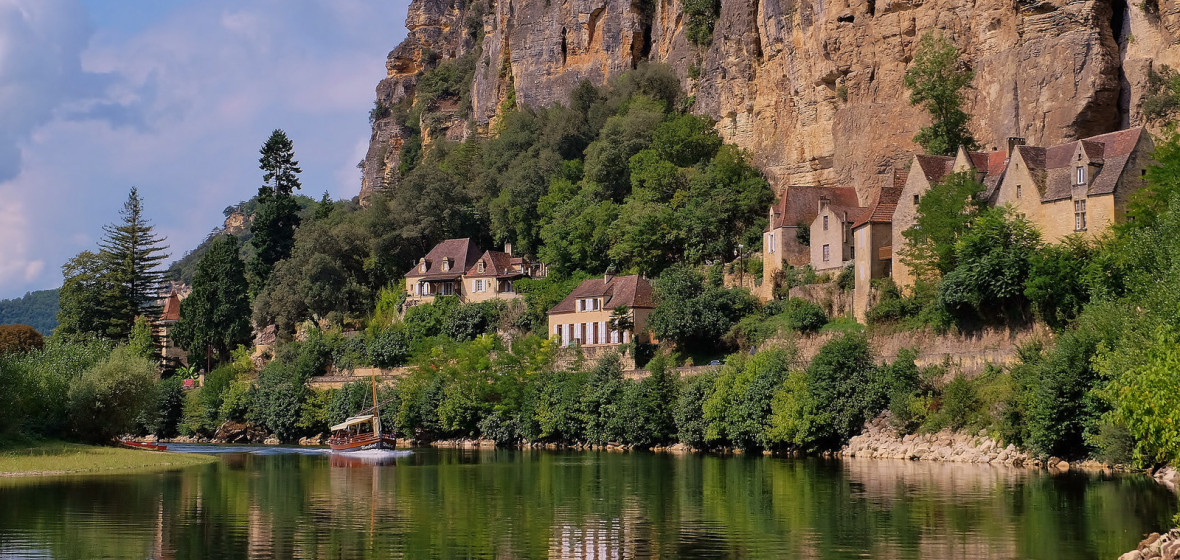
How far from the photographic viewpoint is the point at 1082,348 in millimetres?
47344

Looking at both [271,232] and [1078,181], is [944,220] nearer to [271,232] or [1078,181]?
[1078,181]

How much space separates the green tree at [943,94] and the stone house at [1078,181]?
781 cm

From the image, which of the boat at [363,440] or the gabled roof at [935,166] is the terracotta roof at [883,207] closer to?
the gabled roof at [935,166]

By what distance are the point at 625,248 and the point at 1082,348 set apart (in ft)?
131

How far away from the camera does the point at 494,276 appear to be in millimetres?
94812

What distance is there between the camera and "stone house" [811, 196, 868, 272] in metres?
71.1

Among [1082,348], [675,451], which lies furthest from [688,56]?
[1082,348]

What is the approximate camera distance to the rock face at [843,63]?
6231 cm

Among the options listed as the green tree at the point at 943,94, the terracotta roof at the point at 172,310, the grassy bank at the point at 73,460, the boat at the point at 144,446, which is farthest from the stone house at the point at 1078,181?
the terracotta roof at the point at 172,310

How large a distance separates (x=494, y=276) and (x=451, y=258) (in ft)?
16.9

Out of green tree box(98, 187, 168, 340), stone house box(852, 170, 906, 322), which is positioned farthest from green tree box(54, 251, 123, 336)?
stone house box(852, 170, 906, 322)

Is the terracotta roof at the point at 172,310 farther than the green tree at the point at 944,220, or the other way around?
the terracotta roof at the point at 172,310

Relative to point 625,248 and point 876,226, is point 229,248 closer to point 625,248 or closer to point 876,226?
point 625,248

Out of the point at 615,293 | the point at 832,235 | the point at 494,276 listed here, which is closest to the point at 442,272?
the point at 494,276
